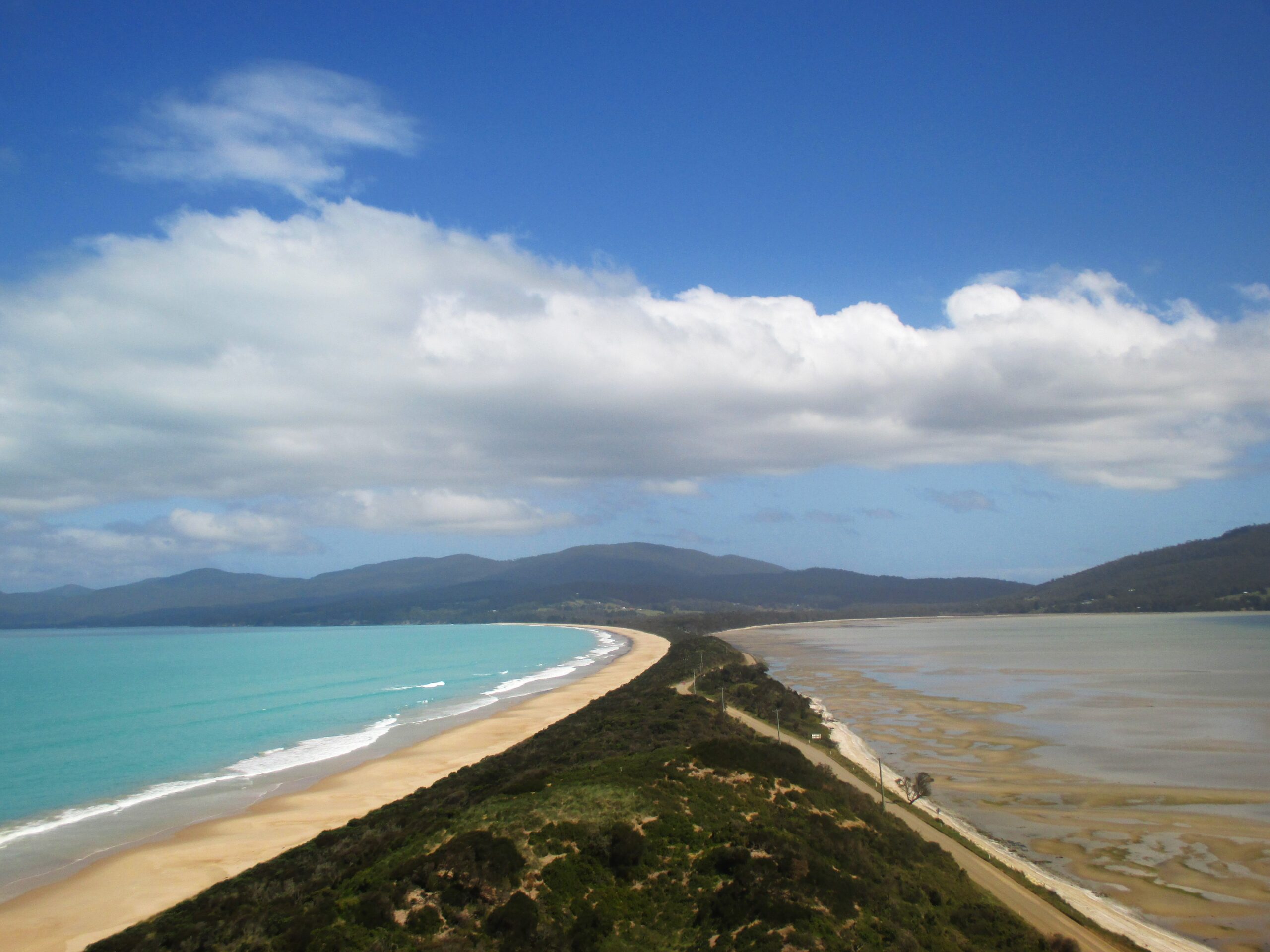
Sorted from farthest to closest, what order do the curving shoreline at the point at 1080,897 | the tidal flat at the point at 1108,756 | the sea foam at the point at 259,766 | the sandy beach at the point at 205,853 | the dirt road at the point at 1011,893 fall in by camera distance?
the sea foam at the point at 259,766, the tidal flat at the point at 1108,756, the sandy beach at the point at 205,853, the curving shoreline at the point at 1080,897, the dirt road at the point at 1011,893

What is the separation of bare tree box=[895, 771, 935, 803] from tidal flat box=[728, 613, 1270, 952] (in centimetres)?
101

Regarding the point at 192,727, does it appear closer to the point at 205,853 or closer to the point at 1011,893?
the point at 205,853

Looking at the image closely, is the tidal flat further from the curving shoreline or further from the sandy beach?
the sandy beach

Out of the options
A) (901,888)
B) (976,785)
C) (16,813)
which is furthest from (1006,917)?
(16,813)

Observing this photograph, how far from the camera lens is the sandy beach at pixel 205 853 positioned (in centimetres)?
1727

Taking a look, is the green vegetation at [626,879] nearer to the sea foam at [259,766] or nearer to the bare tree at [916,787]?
the bare tree at [916,787]

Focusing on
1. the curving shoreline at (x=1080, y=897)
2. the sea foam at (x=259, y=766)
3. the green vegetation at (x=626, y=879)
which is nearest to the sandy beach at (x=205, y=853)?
the green vegetation at (x=626, y=879)

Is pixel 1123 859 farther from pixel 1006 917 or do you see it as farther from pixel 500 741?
pixel 500 741

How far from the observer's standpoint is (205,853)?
22.0 metres

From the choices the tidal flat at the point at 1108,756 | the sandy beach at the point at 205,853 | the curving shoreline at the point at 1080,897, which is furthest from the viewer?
the tidal flat at the point at 1108,756

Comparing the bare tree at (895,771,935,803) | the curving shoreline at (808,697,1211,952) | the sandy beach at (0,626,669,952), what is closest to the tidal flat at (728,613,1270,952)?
the curving shoreline at (808,697,1211,952)

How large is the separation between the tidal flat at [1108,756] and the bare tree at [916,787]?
1005mm

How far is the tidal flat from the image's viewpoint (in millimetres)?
18875

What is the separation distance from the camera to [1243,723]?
39.7 meters
